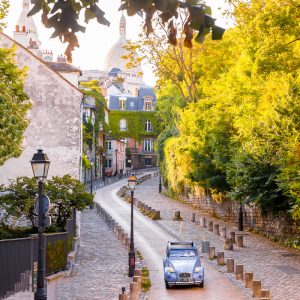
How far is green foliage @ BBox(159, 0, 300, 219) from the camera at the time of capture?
27.7 metres

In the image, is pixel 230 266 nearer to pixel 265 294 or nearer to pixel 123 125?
pixel 265 294

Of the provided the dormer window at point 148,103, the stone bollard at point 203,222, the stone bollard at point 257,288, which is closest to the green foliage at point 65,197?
the stone bollard at point 257,288

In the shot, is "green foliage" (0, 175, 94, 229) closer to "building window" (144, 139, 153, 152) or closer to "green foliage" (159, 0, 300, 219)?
"green foliage" (159, 0, 300, 219)

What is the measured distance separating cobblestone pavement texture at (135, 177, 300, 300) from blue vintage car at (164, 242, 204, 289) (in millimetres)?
1573

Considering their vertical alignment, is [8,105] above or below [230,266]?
above

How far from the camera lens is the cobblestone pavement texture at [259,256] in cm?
2270

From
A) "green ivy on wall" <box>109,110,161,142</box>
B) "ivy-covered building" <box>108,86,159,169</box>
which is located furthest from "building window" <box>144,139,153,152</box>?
"green ivy on wall" <box>109,110,161,142</box>

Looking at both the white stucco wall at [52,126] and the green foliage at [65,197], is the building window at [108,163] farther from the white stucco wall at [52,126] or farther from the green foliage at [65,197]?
the green foliage at [65,197]

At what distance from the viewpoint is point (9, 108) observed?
24.3 meters

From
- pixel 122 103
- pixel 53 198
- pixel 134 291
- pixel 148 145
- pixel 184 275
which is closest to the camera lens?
pixel 134 291

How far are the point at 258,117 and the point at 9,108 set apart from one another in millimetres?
13705

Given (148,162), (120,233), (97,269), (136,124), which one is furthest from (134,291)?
(148,162)

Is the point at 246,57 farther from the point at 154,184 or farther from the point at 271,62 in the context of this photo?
the point at 154,184

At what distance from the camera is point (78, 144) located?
35.5m
